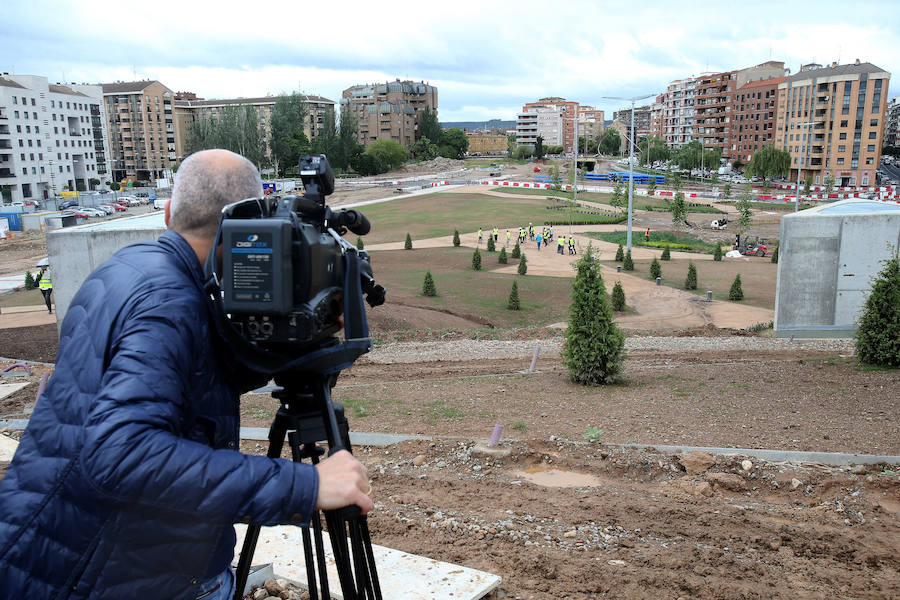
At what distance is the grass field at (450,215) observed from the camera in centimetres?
4842

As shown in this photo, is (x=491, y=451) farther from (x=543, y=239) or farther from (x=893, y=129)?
(x=893, y=129)

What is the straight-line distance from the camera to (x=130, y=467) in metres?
1.55

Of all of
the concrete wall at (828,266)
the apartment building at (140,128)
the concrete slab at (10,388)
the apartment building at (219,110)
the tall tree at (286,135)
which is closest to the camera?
the concrete slab at (10,388)

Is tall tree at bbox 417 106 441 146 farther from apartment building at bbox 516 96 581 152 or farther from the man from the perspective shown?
the man

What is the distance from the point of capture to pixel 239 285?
1759 mm

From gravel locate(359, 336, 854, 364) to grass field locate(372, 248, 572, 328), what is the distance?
17.3 ft

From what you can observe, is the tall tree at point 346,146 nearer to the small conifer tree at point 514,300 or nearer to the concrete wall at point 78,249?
the small conifer tree at point 514,300

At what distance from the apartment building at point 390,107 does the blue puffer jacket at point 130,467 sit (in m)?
138

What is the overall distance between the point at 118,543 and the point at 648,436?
277 inches

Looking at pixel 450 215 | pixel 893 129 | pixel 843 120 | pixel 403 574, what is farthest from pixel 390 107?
pixel 403 574

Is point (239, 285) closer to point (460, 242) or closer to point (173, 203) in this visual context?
point (173, 203)

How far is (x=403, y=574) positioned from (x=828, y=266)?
16617 millimetres

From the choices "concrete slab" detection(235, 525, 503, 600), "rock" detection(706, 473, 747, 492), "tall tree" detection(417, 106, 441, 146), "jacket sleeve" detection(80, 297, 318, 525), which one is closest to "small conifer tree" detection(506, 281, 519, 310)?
"rock" detection(706, 473, 747, 492)

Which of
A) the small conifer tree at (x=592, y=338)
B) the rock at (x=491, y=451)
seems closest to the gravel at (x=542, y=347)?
the small conifer tree at (x=592, y=338)
